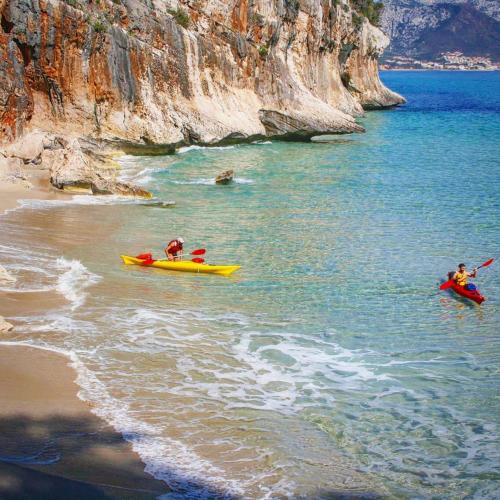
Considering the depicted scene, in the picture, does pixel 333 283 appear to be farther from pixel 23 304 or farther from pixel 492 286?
pixel 23 304

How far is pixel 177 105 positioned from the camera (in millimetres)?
38250

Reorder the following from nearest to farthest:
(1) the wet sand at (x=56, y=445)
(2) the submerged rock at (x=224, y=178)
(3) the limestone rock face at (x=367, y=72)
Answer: (1) the wet sand at (x=56, y=445), (2) the submerged rock at (x=224, y=178), (3) the limestone rock face at (x=367, y=72)

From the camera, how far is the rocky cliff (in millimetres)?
30906

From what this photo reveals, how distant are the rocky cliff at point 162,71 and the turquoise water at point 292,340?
8471mm

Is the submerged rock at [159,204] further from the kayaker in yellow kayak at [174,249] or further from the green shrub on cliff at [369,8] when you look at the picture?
the green shrub on cliff at [369,8]

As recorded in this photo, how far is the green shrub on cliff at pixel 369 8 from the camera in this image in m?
78.9

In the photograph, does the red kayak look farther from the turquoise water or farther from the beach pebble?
the beach pebble

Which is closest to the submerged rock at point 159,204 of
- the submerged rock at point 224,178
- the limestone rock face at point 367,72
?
the submerged rock at point 224,178

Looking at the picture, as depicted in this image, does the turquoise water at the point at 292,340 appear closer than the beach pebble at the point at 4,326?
Yes

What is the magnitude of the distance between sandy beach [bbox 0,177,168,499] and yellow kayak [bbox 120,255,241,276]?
621 cm

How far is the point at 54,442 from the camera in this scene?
26.1 ft

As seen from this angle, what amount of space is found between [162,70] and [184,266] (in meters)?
22.2

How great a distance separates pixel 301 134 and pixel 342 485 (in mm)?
39413

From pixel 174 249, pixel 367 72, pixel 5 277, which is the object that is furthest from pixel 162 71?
pixel 367 72
